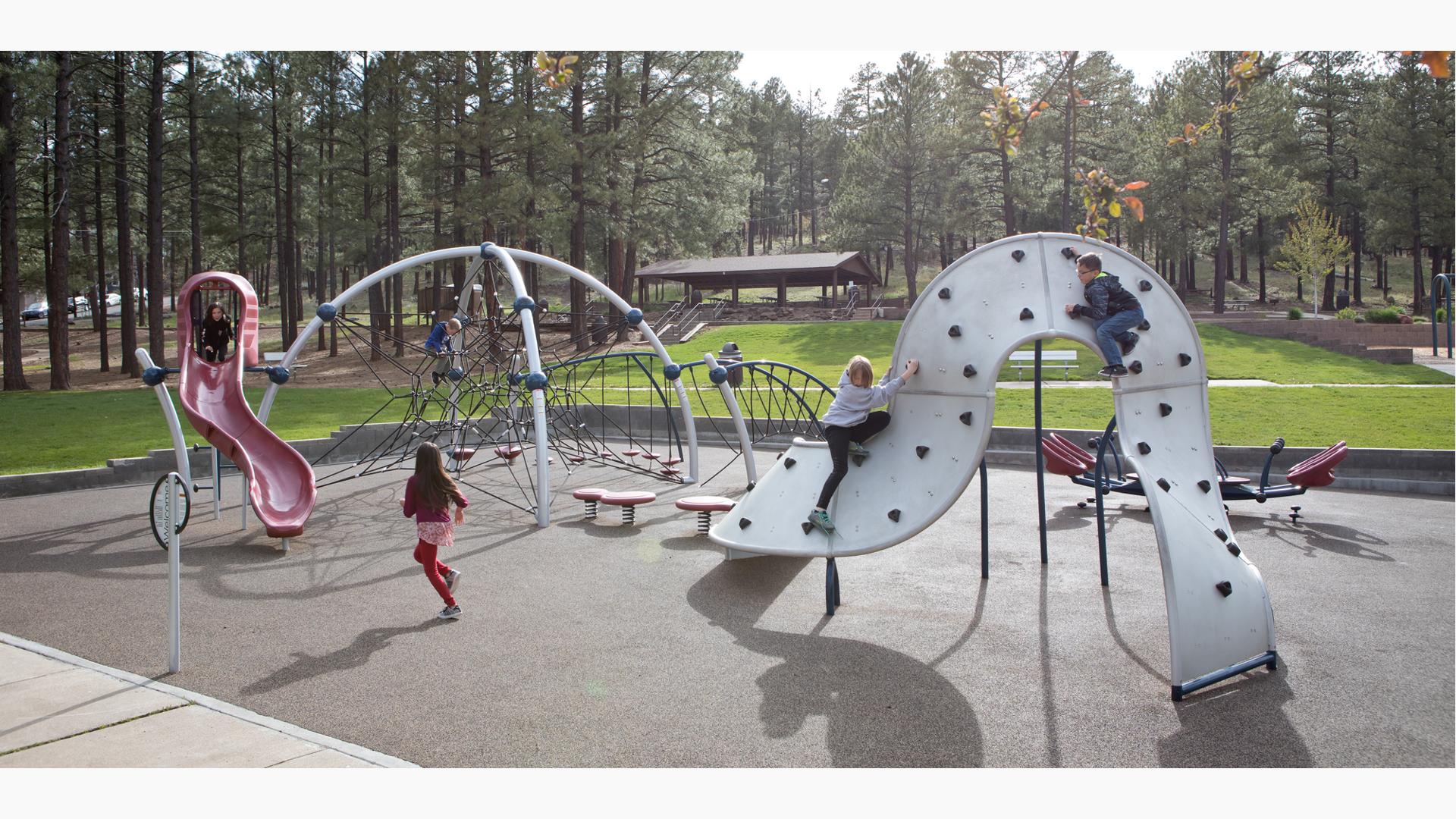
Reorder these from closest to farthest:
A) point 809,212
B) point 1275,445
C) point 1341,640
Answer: point 1341,640
point 1275,445
point 809,212

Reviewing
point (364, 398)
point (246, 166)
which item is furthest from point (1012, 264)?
point (246, 166)

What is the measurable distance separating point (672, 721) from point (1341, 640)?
4957 mm

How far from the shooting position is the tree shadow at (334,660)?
6.21 metres

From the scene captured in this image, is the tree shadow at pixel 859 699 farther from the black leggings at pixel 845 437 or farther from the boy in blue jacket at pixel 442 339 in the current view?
the boy in blue jacket at pixel 442 339

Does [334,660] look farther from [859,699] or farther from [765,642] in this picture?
[859,699]

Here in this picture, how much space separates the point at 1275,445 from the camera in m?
11.4

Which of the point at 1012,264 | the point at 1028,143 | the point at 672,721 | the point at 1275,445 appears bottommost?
the point at 672,721

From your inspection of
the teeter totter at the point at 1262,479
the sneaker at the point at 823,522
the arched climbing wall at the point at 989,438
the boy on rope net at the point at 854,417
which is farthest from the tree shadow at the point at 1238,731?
the teeter totter at the point at 1262,479

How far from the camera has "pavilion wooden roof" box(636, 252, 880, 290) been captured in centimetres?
4847

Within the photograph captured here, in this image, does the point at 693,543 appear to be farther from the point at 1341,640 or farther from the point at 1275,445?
the point at 1275,445

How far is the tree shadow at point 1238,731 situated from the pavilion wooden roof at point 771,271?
4230 centimetres

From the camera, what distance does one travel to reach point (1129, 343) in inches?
279

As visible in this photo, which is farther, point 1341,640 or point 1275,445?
point 1275,445

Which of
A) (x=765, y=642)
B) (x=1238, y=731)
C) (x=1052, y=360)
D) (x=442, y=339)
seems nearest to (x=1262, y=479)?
(x=1238, y=731)
